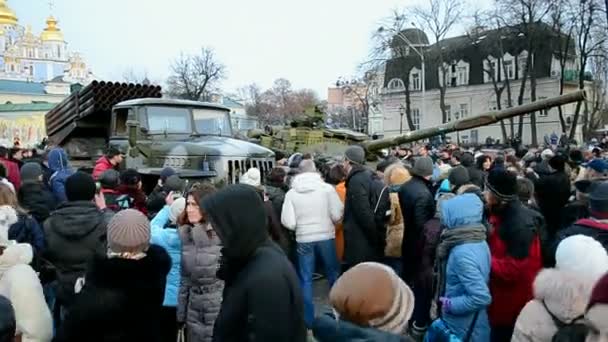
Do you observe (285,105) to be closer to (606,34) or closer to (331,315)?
(606,34)

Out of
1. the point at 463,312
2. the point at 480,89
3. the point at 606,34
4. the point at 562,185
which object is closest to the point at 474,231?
the point at 463,312

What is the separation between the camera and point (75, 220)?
181 inches

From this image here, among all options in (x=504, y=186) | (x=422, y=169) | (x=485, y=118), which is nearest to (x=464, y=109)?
(x=485, y=118)

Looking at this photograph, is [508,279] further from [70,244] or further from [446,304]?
[70,244]

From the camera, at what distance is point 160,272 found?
3.65 m

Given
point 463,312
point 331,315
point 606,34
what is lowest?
point 463,312

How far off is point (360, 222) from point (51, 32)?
11161cm

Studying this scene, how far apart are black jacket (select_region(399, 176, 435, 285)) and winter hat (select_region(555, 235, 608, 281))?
3.04 metres

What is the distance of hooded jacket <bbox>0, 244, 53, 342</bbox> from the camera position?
3676 mm

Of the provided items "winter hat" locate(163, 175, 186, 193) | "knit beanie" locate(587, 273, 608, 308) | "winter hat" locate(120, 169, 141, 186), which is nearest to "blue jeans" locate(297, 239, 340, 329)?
"winter hat" locate(163, 175, 186, 193)

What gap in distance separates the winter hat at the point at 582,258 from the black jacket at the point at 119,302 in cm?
207

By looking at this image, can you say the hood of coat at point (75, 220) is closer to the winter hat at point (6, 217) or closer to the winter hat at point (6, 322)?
the winter hat at point (6, 217)

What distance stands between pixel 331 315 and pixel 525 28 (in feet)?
133

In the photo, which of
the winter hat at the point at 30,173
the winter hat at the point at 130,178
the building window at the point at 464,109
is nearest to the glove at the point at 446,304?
the winter hat at the point at 130,178
